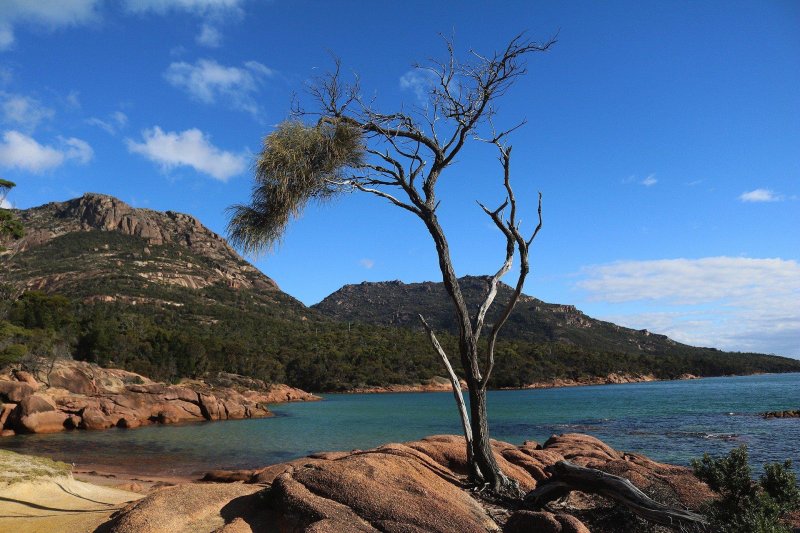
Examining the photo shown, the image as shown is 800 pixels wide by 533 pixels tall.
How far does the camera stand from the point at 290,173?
767 centimetres

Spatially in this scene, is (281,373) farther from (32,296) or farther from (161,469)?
(161,469)

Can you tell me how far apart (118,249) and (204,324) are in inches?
1648

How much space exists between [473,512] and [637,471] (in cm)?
478

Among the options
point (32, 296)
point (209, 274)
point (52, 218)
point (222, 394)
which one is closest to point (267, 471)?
point (222, 394)

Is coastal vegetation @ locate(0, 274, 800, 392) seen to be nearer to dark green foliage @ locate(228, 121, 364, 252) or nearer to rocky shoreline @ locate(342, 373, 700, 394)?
rocky shoreline @ locate(342, 373, 700, 394)

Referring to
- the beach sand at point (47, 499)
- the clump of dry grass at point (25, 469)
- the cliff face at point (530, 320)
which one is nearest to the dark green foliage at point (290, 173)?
the beach sand at point (47, 499)

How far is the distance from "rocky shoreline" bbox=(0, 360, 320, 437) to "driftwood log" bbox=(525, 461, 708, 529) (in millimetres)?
34599

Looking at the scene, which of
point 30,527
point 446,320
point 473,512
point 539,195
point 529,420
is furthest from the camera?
point 446,320

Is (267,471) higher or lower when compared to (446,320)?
lower

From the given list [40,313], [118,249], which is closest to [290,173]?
[40,313]

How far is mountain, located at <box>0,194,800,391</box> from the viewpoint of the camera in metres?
61.4

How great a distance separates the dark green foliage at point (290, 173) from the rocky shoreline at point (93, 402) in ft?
104

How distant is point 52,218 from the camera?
437 feet

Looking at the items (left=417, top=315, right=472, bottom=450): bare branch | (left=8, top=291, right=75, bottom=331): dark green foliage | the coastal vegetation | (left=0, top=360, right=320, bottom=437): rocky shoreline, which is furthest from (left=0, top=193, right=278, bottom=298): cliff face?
(left=417, top=315, right=472, bottom=450): bare branch
